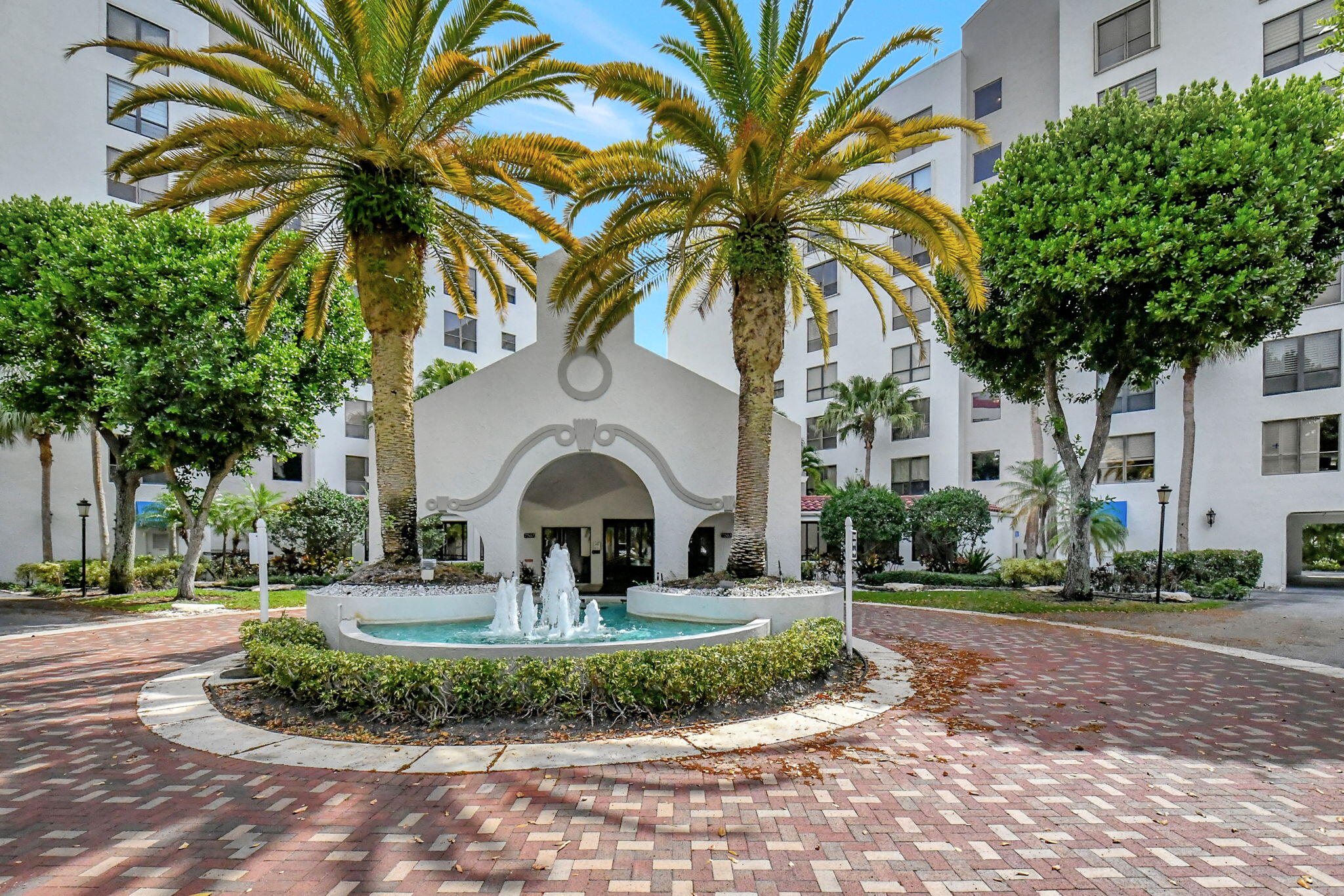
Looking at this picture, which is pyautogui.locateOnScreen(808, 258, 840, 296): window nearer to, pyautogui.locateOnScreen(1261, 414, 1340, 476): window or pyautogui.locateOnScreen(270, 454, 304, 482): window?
pyautogui.locateOnScreen(1261, 414, 1340, 476): window

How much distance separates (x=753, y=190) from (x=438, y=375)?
23.0 meters

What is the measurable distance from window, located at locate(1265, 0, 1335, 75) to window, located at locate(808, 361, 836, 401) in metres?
21.2

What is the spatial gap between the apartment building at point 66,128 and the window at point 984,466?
2653 centimetres

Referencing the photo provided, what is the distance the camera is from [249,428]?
19.4 metres

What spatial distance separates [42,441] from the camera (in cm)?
2420

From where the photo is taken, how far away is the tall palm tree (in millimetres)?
34188

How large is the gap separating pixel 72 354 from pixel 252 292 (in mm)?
5661

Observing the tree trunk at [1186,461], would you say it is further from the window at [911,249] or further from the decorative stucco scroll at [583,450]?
the decorative stucco scroll at [583,450]

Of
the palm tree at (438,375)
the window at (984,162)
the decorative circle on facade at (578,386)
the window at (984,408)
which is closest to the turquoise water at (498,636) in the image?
the decorative circle on facade at (578,386)

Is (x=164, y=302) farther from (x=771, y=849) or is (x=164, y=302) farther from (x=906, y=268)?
(x=771, y=849)

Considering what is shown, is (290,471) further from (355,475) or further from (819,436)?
(819,436)

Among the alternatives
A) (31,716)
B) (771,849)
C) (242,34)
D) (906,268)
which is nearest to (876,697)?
(771,849)

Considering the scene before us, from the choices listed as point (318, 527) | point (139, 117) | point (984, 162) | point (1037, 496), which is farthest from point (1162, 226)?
point (139, 117)

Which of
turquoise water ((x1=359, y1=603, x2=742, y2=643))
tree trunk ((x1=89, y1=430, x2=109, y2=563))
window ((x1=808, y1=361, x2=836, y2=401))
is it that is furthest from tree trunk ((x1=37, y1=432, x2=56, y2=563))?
window ((x1=808, y1=361, x2=836, y2=401))
